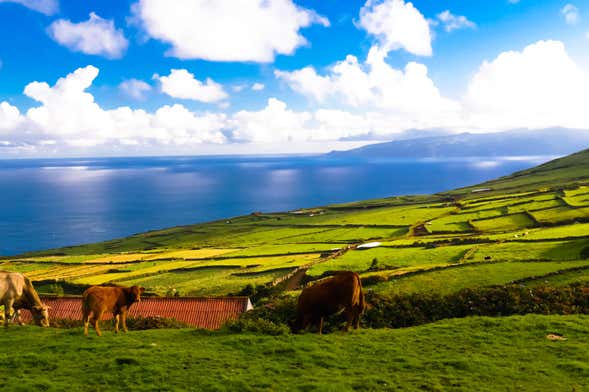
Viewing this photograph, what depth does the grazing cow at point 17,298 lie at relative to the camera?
64.0ft

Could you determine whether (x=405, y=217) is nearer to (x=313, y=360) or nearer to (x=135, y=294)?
(x=135, y=294)

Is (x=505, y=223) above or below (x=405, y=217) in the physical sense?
above

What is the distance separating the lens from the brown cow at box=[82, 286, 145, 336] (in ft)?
59.3

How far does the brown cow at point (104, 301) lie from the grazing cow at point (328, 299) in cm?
732

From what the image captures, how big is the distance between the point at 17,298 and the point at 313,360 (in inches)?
576

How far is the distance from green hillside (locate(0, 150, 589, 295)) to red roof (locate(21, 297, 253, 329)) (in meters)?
10.2

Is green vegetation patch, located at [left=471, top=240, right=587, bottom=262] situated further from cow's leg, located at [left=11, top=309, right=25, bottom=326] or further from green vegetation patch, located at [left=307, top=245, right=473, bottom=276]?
cow's leg, located at [left=11, top=309, right=25, bottom=326]

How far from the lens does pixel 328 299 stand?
17.2 m

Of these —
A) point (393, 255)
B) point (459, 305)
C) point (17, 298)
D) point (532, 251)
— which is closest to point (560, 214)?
point (532, 251)

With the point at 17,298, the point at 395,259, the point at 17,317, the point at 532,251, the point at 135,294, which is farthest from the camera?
the point at 395,259

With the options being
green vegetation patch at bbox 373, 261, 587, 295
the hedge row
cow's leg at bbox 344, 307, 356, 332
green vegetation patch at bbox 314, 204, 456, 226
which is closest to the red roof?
green vegetation patch at bbox 373, 261, 587, 295

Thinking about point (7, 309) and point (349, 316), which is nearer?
point (349, 316)

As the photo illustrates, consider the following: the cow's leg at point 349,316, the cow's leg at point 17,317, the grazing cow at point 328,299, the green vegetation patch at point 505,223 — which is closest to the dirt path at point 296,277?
the cow's leg at point 349,316

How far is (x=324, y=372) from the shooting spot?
13805 millimetres
